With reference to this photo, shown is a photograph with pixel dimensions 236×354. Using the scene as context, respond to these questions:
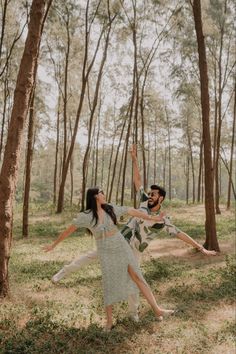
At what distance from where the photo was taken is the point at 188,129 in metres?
37.4

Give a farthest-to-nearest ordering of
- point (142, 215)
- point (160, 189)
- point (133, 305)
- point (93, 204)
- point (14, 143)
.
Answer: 1. point (14, 143)
2. point (133, 305)
3. point (160, 189)
4. point (93, 204)
5. point (142, 215)

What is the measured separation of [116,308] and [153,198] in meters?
2.69

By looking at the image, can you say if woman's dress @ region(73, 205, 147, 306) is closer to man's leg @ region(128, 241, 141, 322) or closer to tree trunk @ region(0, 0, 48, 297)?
man's leg @ region(128, 241, 141, 322)

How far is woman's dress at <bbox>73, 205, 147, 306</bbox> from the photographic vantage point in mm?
5953

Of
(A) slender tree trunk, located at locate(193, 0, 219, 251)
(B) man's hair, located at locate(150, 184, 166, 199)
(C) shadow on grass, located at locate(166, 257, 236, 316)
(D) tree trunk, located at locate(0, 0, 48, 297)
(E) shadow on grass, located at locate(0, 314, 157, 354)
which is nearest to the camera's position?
(E) shadow on grass, located at locate(0, 314, 157, 354)

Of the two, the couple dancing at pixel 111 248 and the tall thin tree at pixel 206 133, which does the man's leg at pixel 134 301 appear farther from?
the tall thin tree at pixel 206 133

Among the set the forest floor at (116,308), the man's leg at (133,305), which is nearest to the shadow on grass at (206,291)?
the forest floor at (116,308)

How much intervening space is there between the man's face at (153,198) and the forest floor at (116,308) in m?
2.10

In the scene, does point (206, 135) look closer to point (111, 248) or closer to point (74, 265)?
point (111, 248)

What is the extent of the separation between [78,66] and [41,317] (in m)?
22.6

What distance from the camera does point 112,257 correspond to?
6.03m

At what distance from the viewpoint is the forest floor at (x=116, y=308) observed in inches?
235

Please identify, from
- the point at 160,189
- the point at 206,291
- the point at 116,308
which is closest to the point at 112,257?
the point at 160,189

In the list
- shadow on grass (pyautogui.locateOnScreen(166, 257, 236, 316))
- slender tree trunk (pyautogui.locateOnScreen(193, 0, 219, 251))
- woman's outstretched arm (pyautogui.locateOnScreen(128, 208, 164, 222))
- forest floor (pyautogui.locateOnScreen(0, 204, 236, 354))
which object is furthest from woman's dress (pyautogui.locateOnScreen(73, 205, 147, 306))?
slender tree trunk (pyautogui.locateOnScreen(193, 0, 219, 251))
